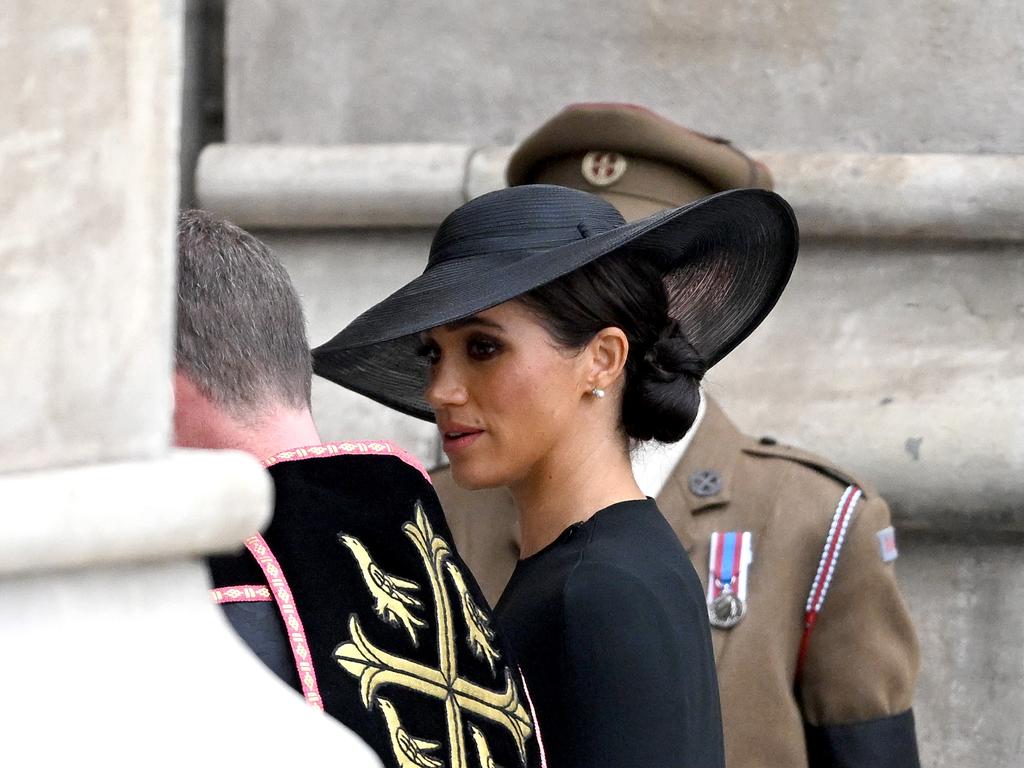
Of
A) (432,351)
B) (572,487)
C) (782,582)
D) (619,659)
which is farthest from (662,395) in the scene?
(782,582)

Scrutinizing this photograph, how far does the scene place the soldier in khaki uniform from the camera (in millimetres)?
2768

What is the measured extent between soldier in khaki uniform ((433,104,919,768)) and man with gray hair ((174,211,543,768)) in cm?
108

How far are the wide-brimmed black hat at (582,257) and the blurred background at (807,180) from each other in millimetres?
1141

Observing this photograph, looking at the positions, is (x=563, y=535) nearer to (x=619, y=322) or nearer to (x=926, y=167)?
(x=619, y=322)

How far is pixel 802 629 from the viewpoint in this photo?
→ 284cm

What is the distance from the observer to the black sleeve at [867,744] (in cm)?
274

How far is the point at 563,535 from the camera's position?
2.05 m

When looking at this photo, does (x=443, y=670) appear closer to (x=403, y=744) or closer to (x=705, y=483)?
(x=403, y=744)

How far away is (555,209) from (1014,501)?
1.76 meters

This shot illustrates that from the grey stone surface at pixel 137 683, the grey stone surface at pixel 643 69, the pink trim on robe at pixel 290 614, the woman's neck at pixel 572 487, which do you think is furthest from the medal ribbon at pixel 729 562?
the grey stone surface at pixel 137 683

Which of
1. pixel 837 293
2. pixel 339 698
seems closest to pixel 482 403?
pixel 339 698

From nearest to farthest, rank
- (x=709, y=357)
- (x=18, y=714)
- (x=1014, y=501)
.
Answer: (x=18, y=714), (x=709, y=357), (x=1014, y=501)

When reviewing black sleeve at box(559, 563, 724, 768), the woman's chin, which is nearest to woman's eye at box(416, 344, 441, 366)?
the woman's chin

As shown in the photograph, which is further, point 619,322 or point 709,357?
point 709,357
